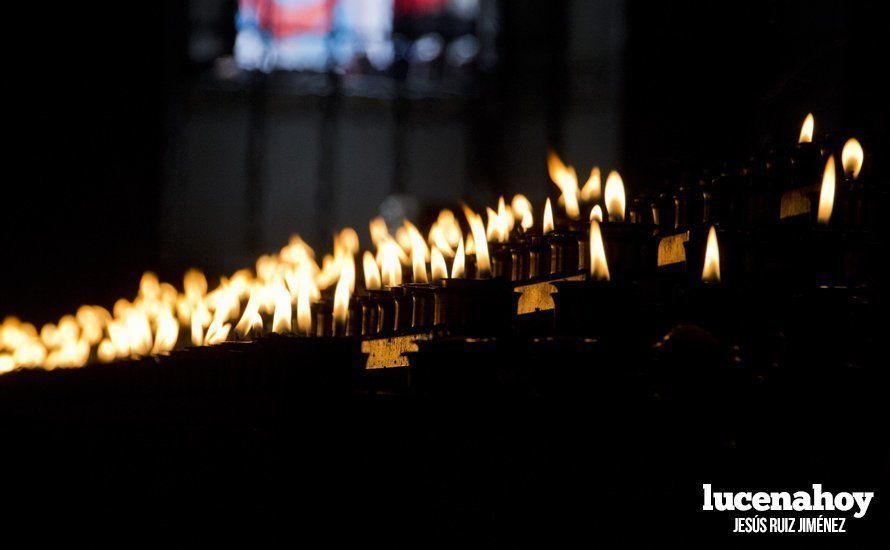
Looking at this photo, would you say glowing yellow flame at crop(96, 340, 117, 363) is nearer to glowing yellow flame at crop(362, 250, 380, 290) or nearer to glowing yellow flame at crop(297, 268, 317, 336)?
glowing yellow flame at crop(362, 250, 380, 290)

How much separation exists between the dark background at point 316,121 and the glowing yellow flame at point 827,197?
2.35 meters

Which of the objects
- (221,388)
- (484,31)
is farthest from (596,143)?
(221,388)

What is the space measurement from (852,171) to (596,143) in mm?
12184

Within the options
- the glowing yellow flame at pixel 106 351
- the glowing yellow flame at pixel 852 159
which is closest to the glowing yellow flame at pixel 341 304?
the glowing yellow flame at pixel 852 159

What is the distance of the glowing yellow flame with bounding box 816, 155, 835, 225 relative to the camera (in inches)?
70.7

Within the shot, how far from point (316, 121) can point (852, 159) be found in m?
13.0

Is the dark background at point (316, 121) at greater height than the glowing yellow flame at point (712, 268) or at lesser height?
greater

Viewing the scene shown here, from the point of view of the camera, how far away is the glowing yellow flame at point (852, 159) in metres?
1.99

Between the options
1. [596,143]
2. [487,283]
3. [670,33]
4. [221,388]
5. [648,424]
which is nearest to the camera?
[648,424]

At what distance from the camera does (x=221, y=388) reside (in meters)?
2.54

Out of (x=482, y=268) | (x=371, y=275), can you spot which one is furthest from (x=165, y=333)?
(x=482, y=268)

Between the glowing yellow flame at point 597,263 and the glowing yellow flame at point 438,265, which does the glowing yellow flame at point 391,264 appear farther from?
the glowing yellow flame at point 597,263

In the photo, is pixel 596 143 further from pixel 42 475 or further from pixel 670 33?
pixel 42 475

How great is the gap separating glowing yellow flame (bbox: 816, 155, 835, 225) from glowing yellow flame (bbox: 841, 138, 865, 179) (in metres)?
0.18
